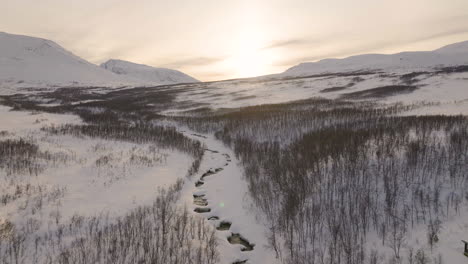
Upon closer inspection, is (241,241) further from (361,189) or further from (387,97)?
(387,97)

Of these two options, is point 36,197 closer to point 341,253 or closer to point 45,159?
point 45,159

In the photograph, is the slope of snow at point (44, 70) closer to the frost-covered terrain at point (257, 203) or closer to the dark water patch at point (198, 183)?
the frost-covered terrain at point (257, 203)

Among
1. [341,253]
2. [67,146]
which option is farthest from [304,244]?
[67,146]

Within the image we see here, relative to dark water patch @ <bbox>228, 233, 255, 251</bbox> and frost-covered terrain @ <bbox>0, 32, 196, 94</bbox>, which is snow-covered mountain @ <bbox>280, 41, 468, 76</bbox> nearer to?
dark water patch @ <bbox>228, 233, 255, 251</bbox>

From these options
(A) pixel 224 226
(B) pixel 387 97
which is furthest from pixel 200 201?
(B) pixel 387 97

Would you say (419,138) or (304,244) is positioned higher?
(419,138)
